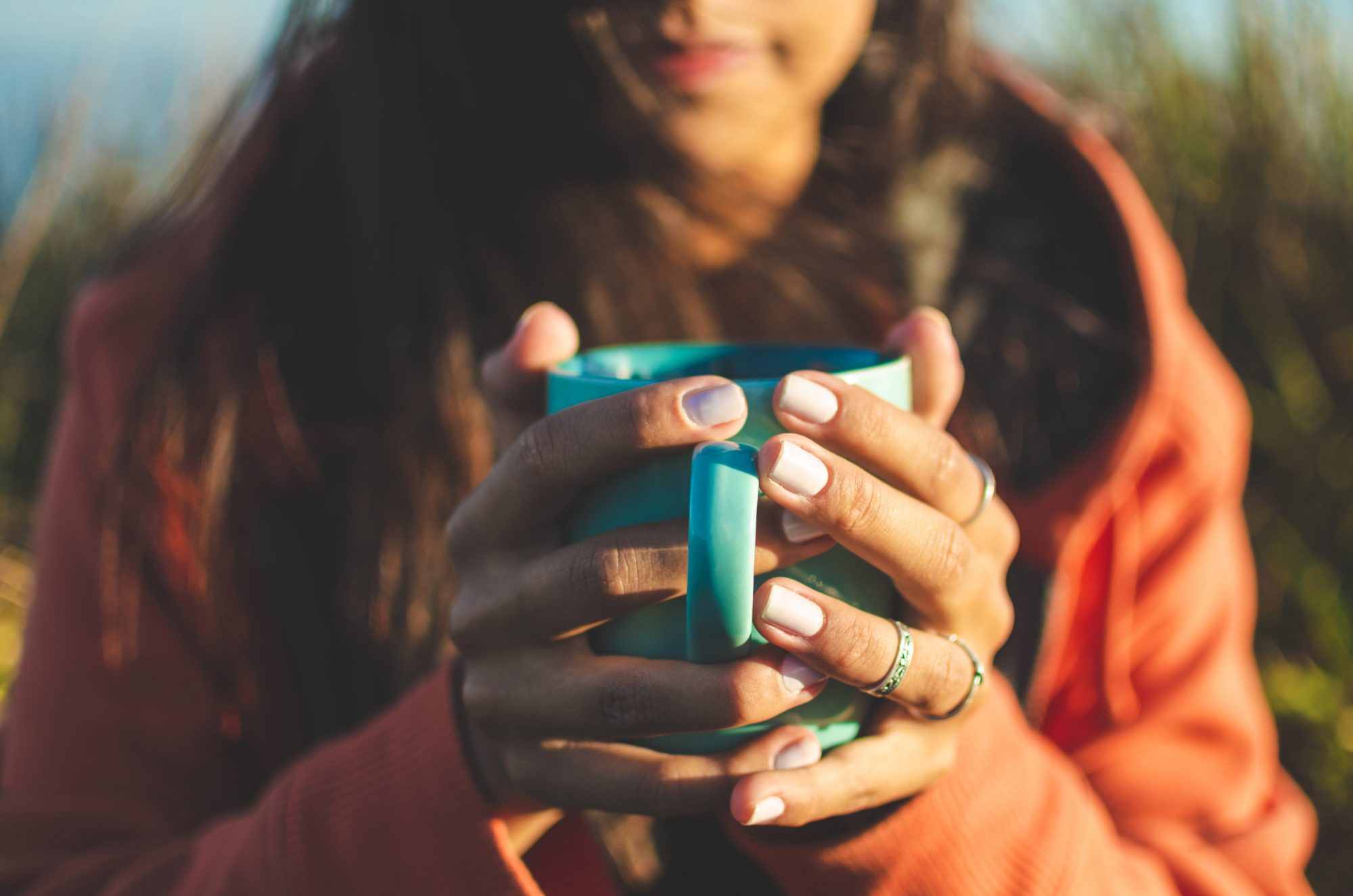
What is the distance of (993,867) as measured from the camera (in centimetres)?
101

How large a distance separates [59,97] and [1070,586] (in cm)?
330

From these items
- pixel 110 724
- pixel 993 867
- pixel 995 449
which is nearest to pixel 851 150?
pixel 995 449

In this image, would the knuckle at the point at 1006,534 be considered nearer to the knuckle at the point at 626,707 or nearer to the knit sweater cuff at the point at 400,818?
the knuckle at the point at 626,707

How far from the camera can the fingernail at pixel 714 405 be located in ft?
2.35

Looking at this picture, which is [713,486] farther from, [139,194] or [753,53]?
[139,194]

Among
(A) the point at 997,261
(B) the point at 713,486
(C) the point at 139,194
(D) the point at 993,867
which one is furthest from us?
(C) the point at 139,194

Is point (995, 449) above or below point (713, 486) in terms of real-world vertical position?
below

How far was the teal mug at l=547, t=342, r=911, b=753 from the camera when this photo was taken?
0.69 meters

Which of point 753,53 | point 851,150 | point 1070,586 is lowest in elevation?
point 1070,586

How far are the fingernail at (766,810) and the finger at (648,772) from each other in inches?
1.1

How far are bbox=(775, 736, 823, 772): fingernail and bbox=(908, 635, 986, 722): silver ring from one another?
114 millimetres

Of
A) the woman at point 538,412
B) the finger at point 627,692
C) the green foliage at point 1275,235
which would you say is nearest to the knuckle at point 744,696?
the finger at point 627,692

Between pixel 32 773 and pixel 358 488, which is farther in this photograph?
pixel 358 488

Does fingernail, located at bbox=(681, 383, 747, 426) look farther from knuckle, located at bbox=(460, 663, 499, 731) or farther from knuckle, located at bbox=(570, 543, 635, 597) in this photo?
knuckle, located at bbox=(460, 663, 499, 731)
